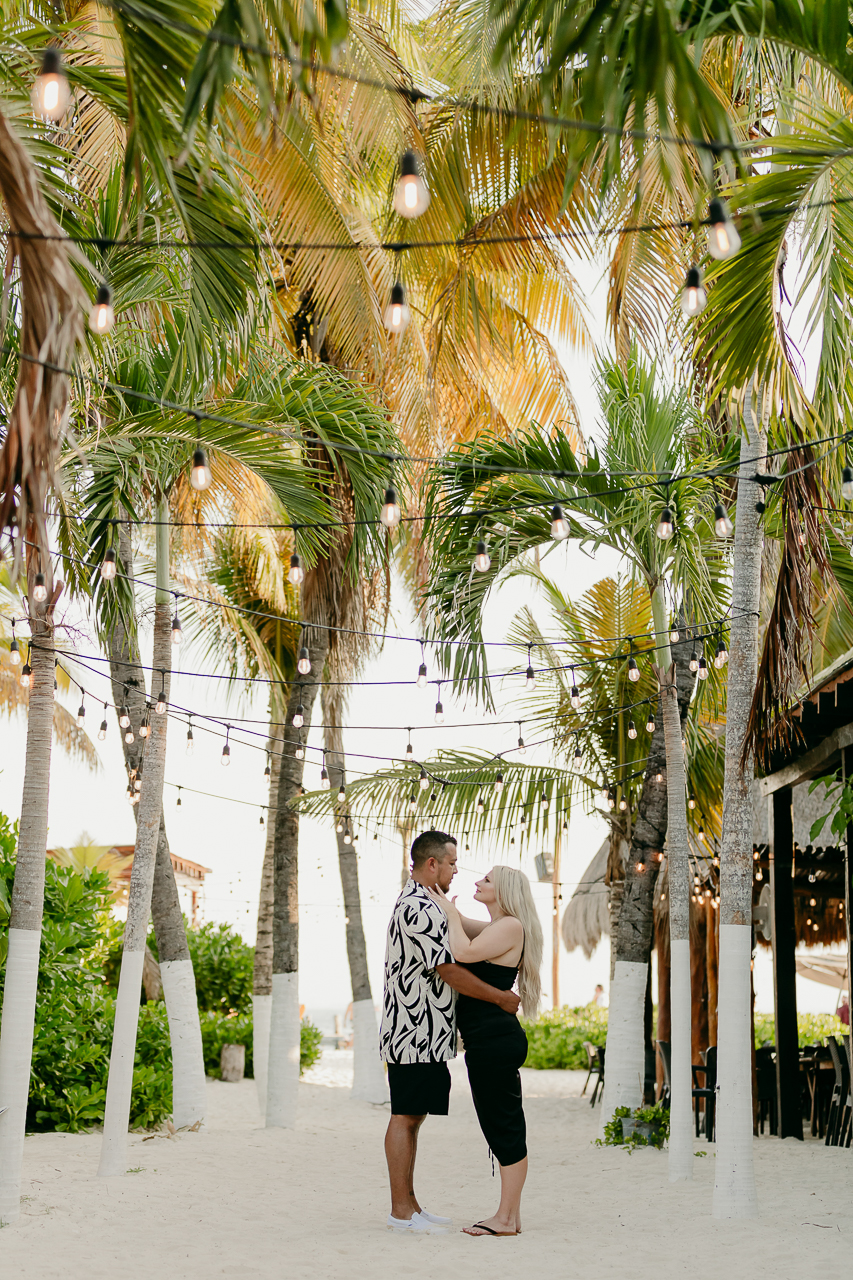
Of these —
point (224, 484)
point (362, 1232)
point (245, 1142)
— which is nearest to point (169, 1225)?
point (362, 1232)

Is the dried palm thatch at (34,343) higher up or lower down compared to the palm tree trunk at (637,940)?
higher up

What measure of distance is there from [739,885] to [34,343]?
13.9ft

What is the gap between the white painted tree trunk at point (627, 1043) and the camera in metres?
8.58

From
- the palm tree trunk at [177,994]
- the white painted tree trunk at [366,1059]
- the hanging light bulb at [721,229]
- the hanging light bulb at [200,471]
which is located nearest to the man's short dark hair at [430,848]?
the hanging light bulb at [200,471]

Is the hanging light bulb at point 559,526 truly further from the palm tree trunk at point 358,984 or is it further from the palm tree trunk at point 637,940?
the palm tree trunk at point 358,984

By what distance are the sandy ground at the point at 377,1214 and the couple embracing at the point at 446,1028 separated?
0.27 m

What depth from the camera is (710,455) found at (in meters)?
7.55

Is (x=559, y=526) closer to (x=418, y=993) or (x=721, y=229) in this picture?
(x=721, y=229)

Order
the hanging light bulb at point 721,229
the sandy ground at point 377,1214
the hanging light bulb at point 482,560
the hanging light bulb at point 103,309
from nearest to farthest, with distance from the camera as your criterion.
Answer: the hanging light bulb at point 721,229 → the hanging light bulb at point 103,309 → the sandy ground at point 377,1214 → the hanging light bulb at point 482,560

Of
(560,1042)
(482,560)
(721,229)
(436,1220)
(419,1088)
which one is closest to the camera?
(721,229)

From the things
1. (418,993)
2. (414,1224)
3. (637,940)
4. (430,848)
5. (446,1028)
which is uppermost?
(430,848)

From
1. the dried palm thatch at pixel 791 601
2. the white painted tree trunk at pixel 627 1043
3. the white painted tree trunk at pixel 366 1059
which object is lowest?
the white painted tree trunk at pixel 366 1059

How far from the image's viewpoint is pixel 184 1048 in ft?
30.1

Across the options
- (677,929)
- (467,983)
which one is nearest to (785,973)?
(677,929)
